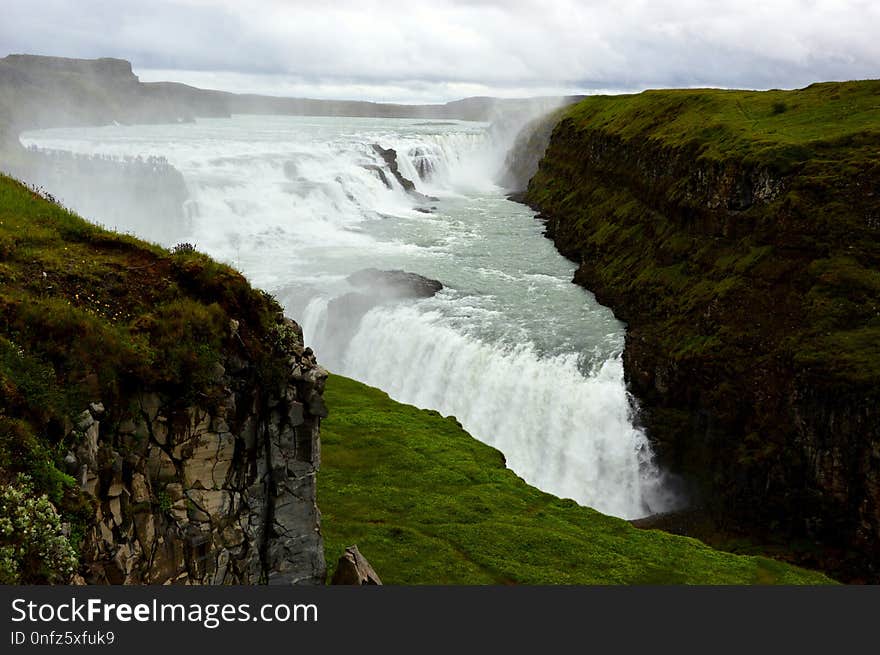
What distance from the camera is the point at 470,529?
24.4 metres

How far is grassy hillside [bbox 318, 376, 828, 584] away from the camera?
22.3m

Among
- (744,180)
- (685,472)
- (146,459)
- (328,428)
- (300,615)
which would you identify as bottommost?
(685,472)

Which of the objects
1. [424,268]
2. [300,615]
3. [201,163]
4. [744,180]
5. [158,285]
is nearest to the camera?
[300,615]

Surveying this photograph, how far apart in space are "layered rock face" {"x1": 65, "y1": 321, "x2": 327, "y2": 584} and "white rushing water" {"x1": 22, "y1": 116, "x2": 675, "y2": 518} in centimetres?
2255

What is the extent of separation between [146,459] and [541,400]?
27.4 metres

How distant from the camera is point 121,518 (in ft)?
40.5

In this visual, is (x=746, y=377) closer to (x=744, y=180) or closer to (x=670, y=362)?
(x=670, y=362)

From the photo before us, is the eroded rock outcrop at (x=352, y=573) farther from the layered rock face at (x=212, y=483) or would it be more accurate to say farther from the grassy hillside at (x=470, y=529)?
the grassy hillside at (x=470, y=529)

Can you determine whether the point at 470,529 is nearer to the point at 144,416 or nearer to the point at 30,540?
→ the point at 144,416

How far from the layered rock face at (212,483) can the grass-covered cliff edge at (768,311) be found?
77.2ft

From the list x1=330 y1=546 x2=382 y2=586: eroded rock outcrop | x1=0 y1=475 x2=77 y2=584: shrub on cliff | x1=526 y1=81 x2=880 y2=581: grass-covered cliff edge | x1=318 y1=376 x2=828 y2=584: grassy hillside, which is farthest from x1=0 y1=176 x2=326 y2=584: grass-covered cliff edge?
x1=526 y1=81 x2=880 y2=581: grass-covered cliff edge

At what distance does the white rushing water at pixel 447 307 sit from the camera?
37.1m

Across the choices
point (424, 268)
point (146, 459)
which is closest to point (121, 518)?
point (146, 459)

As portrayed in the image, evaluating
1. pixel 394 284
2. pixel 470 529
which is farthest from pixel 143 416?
pixel 394 284
